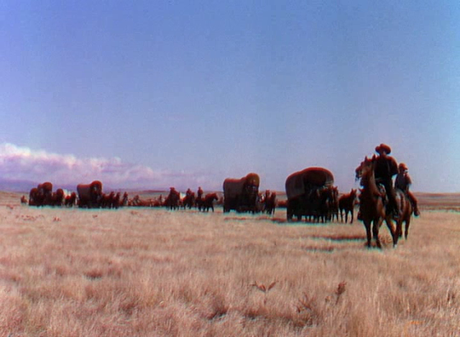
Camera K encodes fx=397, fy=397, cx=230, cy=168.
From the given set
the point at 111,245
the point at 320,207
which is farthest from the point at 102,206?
the point at 111,245

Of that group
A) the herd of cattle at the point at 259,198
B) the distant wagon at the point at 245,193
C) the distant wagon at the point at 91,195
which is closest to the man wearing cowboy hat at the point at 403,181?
the herd of cattle at the point at 259,198

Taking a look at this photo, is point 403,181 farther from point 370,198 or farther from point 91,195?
point 91,195

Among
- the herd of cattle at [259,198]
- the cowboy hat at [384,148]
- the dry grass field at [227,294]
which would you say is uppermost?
the cowboy hat at [384,148]

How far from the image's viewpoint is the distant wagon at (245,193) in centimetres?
3382

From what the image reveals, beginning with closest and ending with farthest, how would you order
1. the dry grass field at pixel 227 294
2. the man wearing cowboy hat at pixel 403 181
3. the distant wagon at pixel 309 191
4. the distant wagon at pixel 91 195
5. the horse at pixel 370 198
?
the dry grass field at pixel 227 294
the horse at pixel 370 198
the man wearing cowboy hat at pixel 403 181
the distant wagon at pixel 309 191
the distant wagon at pixel 91 195

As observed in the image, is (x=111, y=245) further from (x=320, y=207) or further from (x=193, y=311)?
(x=320, y=207)

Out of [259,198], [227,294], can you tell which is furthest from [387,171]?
[259,198]

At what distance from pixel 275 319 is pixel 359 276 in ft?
8.26

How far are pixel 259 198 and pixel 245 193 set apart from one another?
1.52 meters

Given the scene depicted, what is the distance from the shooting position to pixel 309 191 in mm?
22812

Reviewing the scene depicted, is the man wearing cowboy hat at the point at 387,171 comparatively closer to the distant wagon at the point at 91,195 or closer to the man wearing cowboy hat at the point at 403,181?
the man wearing cowboy hat at the point at 403,181

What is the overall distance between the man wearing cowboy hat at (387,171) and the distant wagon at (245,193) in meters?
23.1

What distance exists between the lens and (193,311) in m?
4.37

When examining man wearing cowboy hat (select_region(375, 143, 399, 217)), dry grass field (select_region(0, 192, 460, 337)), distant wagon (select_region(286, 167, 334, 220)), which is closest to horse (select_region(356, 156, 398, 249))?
man wearing cowboy hat (select_region(375, 143, 399, 217))
